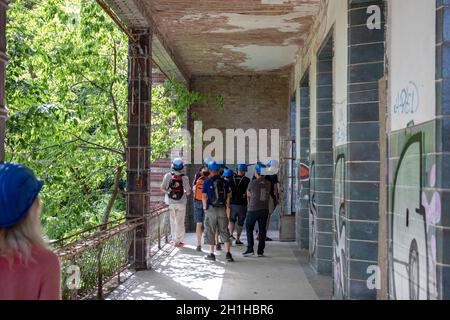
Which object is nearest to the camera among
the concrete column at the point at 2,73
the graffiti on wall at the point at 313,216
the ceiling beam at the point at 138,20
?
the concrete column at the point at 2,73

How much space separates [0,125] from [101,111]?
690 centimetres

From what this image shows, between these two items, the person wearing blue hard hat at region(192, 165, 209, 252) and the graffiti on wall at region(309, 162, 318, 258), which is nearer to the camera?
the graffiti on wall at region(309, 162, 318, 258)

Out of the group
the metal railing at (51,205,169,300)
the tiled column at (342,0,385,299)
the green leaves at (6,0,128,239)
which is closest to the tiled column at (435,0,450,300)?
the tiled column at (342,0,385,299)

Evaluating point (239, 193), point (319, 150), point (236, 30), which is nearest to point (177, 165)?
point (239, 193)

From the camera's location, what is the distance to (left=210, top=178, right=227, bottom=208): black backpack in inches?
356

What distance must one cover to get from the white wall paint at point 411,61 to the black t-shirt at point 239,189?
6588 millimetres

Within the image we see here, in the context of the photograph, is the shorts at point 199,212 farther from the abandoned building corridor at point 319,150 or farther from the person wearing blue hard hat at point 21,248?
the person wearing blue hard hat at point 21,248

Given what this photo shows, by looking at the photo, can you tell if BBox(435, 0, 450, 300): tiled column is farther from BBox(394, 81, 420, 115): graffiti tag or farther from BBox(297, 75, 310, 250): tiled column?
BBox(297, 75, 310, 250): tiled column

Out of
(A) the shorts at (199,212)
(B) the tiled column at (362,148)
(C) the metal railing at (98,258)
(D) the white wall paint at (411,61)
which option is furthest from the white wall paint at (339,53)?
(A) the shorts at (199,212)

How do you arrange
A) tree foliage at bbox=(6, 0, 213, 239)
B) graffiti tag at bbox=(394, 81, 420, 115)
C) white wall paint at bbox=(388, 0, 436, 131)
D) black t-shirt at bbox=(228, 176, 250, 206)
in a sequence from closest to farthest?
white wall paint at bbox=(388, 0, 436, 131)
graffiti tag at bbox=(394, 81, 420, 115)
tree foliage at bbox=(6, 0, 213, 239)
black t-shirt at bbox=(228, 176, 250, 206)

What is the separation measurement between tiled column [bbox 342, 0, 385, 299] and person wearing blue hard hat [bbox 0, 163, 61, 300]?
404 cm

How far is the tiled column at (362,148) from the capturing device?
5.63m

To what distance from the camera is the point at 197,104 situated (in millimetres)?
14789
